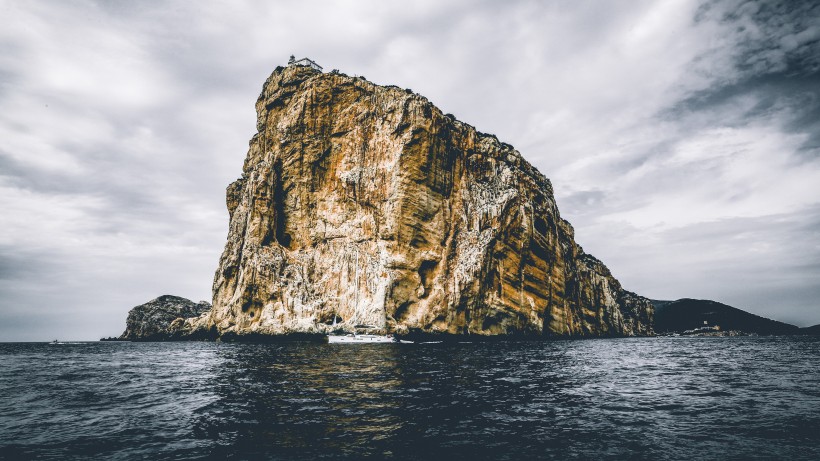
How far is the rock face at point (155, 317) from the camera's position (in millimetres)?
100688

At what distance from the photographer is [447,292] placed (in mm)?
64000

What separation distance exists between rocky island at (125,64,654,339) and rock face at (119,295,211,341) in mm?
30978

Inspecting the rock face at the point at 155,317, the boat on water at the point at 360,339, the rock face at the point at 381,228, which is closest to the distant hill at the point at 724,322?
the rock face at the point at 381,228

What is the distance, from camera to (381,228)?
6594 cm

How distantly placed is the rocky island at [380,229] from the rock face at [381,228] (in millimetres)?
209

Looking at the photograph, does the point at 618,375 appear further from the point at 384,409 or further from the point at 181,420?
the point at 181,420

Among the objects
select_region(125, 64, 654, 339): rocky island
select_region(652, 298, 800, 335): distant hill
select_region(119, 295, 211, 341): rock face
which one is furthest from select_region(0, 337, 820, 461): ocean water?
select_region(652, 298, 800, 335): distant hill

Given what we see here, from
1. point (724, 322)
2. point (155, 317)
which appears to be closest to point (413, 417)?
point (155, 317)

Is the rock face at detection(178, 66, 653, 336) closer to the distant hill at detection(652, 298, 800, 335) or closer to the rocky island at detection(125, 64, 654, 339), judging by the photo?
the rocky island at detection(125, 64, 654, 339)

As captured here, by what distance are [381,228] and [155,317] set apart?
238ft

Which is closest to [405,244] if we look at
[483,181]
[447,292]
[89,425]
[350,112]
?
[447,292]

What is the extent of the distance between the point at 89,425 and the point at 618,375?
2263cm

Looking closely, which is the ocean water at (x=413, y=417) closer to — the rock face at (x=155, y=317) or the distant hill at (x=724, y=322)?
the rock face at (x=155, y=317)

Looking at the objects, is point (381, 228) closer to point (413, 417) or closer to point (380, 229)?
point (380, 229)
